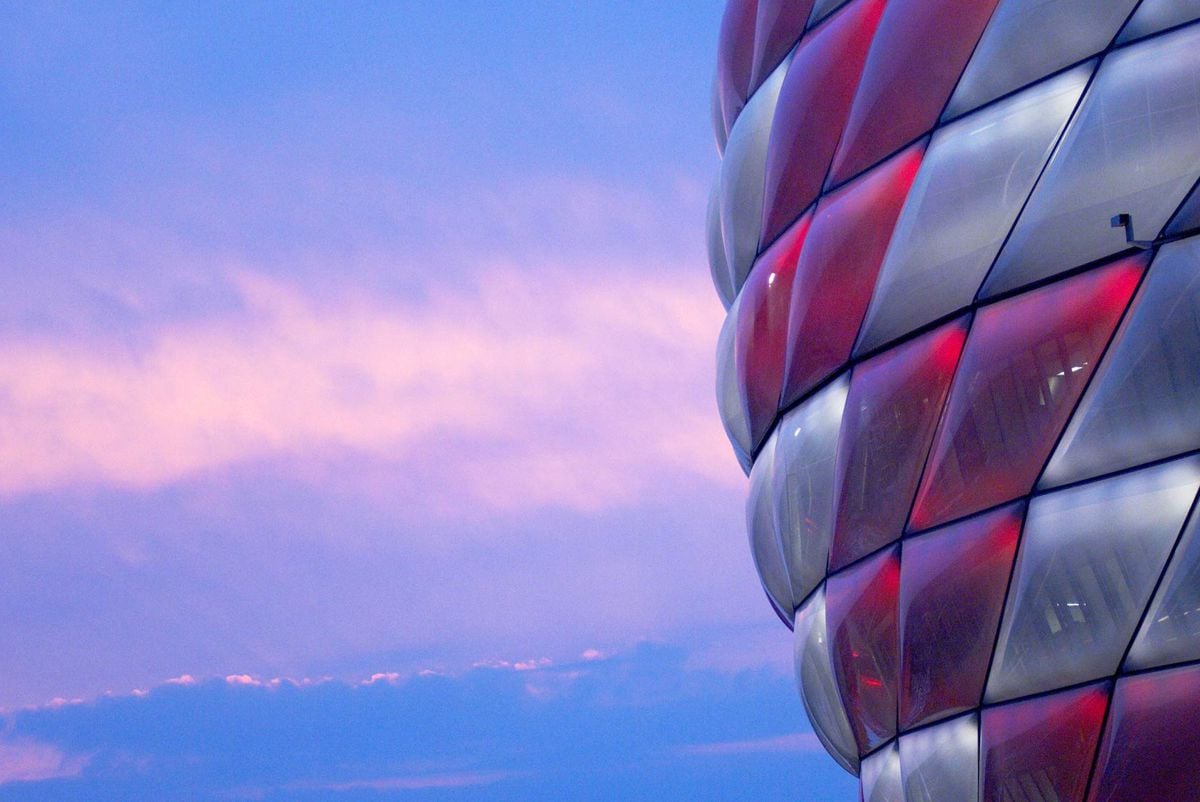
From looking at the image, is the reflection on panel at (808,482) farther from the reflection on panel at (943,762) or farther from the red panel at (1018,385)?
the reflection on panel at (943,762)

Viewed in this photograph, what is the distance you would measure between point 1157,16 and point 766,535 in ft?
23.7

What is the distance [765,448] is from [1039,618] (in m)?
5.16

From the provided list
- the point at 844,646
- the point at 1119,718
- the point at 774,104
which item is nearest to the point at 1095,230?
the point at 1119,718

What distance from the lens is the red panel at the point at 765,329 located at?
16203 millimetres

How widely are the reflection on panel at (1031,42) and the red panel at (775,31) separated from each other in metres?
3.83

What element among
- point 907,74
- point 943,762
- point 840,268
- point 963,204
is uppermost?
point 907,74

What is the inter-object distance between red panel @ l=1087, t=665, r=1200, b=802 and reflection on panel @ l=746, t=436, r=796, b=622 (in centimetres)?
522

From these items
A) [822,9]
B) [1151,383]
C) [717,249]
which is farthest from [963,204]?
[717,249]

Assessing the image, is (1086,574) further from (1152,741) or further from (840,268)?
(840,268)

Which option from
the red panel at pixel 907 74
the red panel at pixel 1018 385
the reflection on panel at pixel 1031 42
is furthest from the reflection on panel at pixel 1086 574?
the red panel at pixel 907 74

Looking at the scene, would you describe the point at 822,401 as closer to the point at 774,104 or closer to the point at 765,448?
the point at 765,448

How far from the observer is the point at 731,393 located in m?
18.6

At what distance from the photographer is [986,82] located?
13594mm

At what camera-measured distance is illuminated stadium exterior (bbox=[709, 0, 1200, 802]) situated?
11.6 metres
